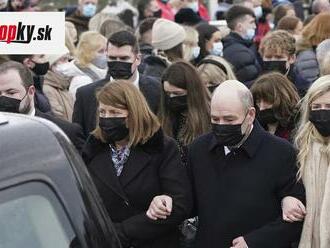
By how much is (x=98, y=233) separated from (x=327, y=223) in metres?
2.21

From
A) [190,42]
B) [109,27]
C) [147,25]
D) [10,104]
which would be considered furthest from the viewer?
[147,25]

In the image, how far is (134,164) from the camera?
5.04 metres

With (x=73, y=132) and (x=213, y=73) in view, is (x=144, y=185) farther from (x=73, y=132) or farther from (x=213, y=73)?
(x=213, y=73)

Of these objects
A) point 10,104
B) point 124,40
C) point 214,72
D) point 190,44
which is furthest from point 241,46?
point 10,104

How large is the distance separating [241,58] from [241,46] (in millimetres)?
368

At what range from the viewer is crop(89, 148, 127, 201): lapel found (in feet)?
16.4

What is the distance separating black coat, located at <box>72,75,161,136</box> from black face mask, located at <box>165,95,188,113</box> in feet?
1.23

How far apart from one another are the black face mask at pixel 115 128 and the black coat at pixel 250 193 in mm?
472

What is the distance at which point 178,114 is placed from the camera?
612cm

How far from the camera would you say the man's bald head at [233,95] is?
4986 millimetres

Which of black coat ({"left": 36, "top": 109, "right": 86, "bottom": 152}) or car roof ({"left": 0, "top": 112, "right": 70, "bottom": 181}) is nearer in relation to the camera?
car roof ({"left": 0, "top": 112, "right": 70, "bottom": 181})

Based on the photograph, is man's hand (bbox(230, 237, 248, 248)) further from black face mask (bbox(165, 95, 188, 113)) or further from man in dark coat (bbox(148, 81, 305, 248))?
black face mask (bbox(165, 95, 188, 113))

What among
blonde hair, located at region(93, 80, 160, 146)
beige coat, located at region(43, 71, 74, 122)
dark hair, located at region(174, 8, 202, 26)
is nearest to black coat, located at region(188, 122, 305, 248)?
blonde hair, located at region(93, 80, 160, 146)

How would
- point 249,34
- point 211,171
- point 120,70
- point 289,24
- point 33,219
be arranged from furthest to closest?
1. point 289,24
2. point 249,34
3. point 120,70
4. point 211,171
5. point 33,219
